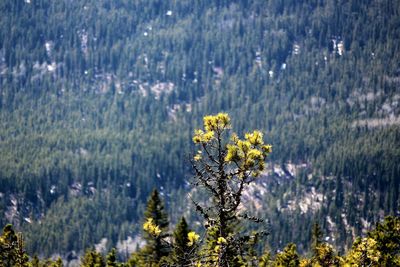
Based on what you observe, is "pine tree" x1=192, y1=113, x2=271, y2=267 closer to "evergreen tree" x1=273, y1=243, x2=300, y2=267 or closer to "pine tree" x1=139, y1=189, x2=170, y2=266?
"pine tree" x1=139, y1=189, x2=170, y2=266

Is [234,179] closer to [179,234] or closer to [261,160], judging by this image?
[261,160]

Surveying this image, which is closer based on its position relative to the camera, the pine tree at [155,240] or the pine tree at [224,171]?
the pine tree at [224,171]

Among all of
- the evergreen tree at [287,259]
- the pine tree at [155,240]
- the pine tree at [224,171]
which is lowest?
the evergreen tree at [287,259]

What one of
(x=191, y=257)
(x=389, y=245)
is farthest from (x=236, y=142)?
(x=389, y=245)

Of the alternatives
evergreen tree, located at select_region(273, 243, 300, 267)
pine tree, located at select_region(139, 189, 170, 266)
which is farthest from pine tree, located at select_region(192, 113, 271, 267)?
evergreen tree, located at select_region(273, 243, 300, 267)

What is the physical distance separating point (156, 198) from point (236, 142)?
40.2m

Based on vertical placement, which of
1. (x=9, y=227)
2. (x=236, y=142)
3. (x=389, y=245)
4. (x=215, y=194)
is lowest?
(x=389, y=245)

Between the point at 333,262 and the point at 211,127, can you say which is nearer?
the point at 211,127

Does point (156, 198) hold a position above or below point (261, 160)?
below

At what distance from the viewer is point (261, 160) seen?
2473 cm

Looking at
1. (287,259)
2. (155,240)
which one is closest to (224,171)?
(155,240)

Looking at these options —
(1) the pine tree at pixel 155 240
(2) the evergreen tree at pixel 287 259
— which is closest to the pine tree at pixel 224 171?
(1) the pine tree at pixel 155 240

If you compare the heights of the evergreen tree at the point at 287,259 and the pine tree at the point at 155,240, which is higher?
the pine tree at the point at 155,240

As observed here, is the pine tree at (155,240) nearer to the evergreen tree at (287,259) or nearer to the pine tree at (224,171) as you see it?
the evergreen tree at (287,259)
